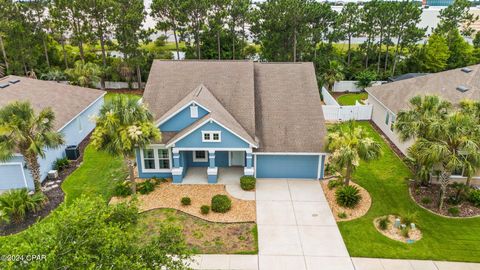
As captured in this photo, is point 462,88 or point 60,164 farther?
point 462,88

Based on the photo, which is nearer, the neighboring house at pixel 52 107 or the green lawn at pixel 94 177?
the neighboring house at pixel 52 107

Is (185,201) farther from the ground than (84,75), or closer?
closer

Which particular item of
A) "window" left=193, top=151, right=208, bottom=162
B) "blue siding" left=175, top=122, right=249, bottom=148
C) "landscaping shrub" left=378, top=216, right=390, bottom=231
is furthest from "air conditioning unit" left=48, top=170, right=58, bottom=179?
"landscaping shrub" left=378, top=216, right=390, bottom=231

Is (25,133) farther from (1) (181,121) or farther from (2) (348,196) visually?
(2) (348,196)

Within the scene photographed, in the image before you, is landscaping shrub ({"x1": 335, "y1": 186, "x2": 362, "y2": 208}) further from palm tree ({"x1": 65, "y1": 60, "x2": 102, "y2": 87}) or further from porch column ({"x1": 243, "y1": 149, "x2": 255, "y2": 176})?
palm tree ({"x1": 65, "y1": 60, "x2": 102, "y2": 87})

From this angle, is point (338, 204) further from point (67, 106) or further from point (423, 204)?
point (67, 106)

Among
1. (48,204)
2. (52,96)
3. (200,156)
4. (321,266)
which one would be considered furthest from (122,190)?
(321,266)

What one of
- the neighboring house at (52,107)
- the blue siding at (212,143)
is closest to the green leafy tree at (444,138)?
the blue siding at (212,143)

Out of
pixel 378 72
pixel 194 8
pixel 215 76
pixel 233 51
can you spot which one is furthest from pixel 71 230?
pixel 378 72

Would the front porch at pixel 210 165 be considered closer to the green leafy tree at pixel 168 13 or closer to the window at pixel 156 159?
the window at pixel 156 159
